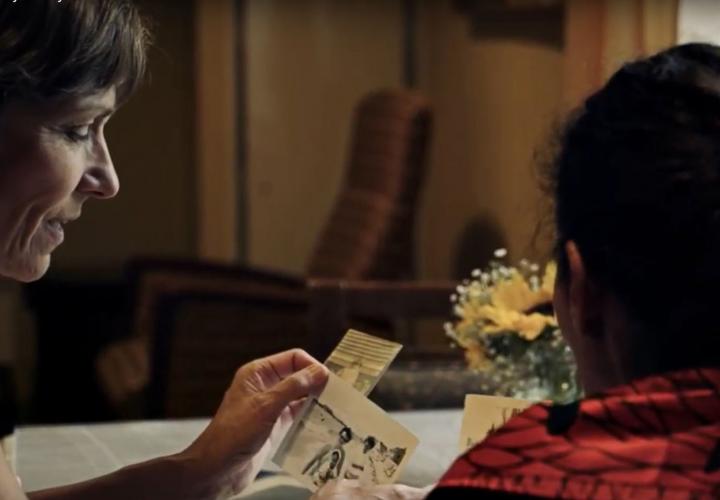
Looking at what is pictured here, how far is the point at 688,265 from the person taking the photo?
3.60 feet

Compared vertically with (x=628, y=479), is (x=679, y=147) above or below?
above

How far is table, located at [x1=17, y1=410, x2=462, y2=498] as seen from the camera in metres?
1.96

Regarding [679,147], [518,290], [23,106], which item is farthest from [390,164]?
[679,147]

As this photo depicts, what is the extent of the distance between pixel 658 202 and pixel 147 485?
2.65 feet

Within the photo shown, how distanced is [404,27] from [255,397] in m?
3.89

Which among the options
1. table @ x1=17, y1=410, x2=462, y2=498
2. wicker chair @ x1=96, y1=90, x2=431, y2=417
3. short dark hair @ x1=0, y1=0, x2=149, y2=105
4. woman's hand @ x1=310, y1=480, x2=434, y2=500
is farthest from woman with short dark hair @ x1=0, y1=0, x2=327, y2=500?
wicker chair @ x1=96, y1=90, x2=431, y2=417

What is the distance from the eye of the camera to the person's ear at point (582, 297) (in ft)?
3.78

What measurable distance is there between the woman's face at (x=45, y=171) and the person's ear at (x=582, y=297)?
0.53 meters

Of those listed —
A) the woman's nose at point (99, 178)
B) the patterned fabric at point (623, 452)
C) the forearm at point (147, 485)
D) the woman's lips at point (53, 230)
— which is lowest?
the forearm at point (147, 485)

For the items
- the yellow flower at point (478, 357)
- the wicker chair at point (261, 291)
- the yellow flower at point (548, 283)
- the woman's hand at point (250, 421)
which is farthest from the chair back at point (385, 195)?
the woman's hand at point (250, 421)

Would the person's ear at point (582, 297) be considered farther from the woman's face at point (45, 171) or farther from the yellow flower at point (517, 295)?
the yellow flower at point (517, 295)

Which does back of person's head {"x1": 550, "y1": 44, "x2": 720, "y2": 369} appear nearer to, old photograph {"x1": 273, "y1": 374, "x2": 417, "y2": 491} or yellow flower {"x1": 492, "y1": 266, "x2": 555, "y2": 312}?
old photograph {"x1": 273, "y1": 374, "x2": 417, "y2": 491}

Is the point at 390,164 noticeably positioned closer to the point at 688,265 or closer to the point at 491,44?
the point at 491,44

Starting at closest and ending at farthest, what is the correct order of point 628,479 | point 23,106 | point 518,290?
point 628,479, point 23,106, point 518,290
